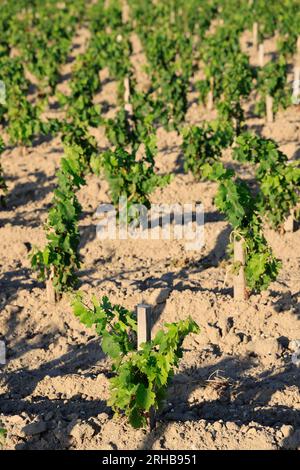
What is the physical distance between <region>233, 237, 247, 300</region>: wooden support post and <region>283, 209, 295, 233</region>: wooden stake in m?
2.33

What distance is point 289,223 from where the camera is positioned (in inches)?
491

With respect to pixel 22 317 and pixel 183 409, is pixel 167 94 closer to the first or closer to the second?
pixel 22 317

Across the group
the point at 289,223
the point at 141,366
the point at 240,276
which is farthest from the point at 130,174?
the point at 141,366

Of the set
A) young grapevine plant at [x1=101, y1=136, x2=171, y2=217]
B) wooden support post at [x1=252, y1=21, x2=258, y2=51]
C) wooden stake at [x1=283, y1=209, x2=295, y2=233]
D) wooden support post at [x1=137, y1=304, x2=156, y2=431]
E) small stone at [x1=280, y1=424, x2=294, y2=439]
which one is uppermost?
wooden support post at [x1=252, y1=21, x2=258, y2=51]

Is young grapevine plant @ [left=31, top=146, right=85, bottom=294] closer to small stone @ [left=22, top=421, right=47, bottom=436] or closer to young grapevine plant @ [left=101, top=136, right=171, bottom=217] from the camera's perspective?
young grapevine plant @ [left=101, top=136, right=171, bottom=217]

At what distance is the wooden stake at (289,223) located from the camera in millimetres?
12422

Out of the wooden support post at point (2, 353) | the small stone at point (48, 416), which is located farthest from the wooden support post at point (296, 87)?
the small stone at point (48, 416)

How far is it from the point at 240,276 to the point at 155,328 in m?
1.44

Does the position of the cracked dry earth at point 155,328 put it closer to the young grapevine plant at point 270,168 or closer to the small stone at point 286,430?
the small stone at point 286,430

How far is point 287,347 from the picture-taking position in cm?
959

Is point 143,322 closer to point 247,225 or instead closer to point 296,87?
point 247,225

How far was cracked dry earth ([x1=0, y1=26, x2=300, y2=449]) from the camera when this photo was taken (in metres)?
7.59

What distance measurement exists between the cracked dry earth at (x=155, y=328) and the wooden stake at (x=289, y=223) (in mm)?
108

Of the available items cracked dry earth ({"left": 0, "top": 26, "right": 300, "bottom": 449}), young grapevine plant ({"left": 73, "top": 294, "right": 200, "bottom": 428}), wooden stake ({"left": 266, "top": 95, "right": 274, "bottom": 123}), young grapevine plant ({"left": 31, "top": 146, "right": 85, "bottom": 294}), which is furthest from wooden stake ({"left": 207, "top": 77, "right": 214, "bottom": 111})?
young grapevine plant ({"left": 73, "top": 294, "right": 200, "bottom": 428})
